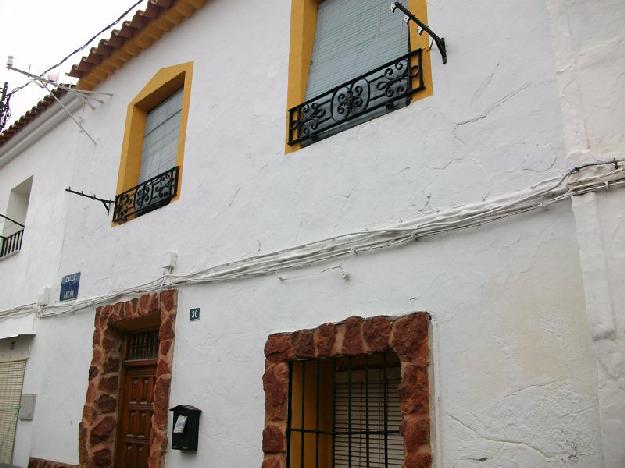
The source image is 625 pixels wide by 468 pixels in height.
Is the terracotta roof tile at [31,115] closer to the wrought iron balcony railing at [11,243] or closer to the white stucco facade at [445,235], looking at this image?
the wrought iron balcony railing at [11,243]

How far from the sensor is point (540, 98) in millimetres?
3293

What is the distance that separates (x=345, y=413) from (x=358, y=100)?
7.62ft

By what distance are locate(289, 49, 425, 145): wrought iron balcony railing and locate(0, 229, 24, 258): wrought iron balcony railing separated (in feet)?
19.4

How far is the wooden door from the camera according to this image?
19.1 ft

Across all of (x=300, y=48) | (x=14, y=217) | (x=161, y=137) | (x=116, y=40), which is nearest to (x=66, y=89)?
(x=116, y=40)

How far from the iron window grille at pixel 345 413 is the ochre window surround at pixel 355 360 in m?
0.03

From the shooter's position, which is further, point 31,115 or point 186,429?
point 31,115

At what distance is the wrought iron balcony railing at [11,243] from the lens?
29.1 ft

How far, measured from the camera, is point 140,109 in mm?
6973

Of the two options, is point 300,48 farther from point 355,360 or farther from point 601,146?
point 601,146

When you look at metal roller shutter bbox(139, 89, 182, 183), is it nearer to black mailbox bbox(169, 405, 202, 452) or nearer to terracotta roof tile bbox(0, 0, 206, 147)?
terracotta roof tile bbox(0, 0, 206, 147)

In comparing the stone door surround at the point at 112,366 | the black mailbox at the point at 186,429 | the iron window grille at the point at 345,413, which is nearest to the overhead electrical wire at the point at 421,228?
the stone door surround at the point at 112,366

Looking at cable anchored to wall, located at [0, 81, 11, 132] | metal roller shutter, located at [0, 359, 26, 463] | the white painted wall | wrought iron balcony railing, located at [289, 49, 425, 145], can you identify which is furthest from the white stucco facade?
cable anchored to wall, located at [0, 81, 11, 132]

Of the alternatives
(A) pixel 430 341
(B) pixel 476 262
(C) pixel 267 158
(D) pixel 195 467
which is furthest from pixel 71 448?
(B) pixel 476 262
